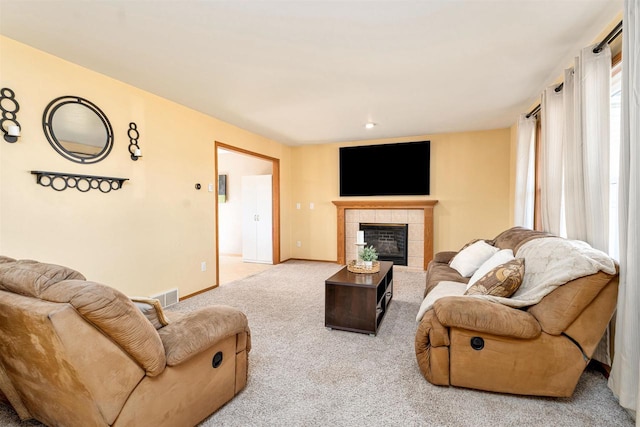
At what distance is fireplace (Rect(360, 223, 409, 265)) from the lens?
5492 mm

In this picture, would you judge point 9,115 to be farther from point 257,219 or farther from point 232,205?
point 232,205

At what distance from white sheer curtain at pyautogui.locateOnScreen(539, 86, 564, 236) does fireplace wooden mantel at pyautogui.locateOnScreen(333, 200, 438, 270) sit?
2.33 m

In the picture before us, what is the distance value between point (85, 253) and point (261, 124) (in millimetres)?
2798

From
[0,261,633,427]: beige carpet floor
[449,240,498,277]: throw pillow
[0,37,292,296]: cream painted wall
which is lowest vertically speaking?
[0,261,633,427]: beige carpet floor

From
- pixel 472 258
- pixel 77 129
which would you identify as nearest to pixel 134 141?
pixel 77 129

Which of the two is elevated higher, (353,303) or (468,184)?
(468,184)

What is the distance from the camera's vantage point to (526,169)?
3783 mm

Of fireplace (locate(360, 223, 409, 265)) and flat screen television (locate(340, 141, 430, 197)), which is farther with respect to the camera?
fireplace (locate(360, 223, 409, 265))

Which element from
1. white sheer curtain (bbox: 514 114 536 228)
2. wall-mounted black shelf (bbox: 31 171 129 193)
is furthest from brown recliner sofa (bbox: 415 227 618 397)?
wall-mounted black shelf (bbox: 31 171 129 193)

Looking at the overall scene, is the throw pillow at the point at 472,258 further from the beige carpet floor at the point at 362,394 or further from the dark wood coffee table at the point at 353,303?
the dark wood coffee table at the point at 353,303

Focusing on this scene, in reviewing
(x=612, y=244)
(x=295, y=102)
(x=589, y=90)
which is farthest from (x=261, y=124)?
(x=612, y=244)

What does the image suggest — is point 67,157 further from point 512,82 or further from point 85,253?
point 512,82

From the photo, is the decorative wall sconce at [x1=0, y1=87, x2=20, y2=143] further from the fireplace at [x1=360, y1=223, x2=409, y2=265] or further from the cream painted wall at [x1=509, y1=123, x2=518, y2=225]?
the cream painted wall at [x1=509, y1=123, x2=518, y2=225]

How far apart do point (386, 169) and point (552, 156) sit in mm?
2896
